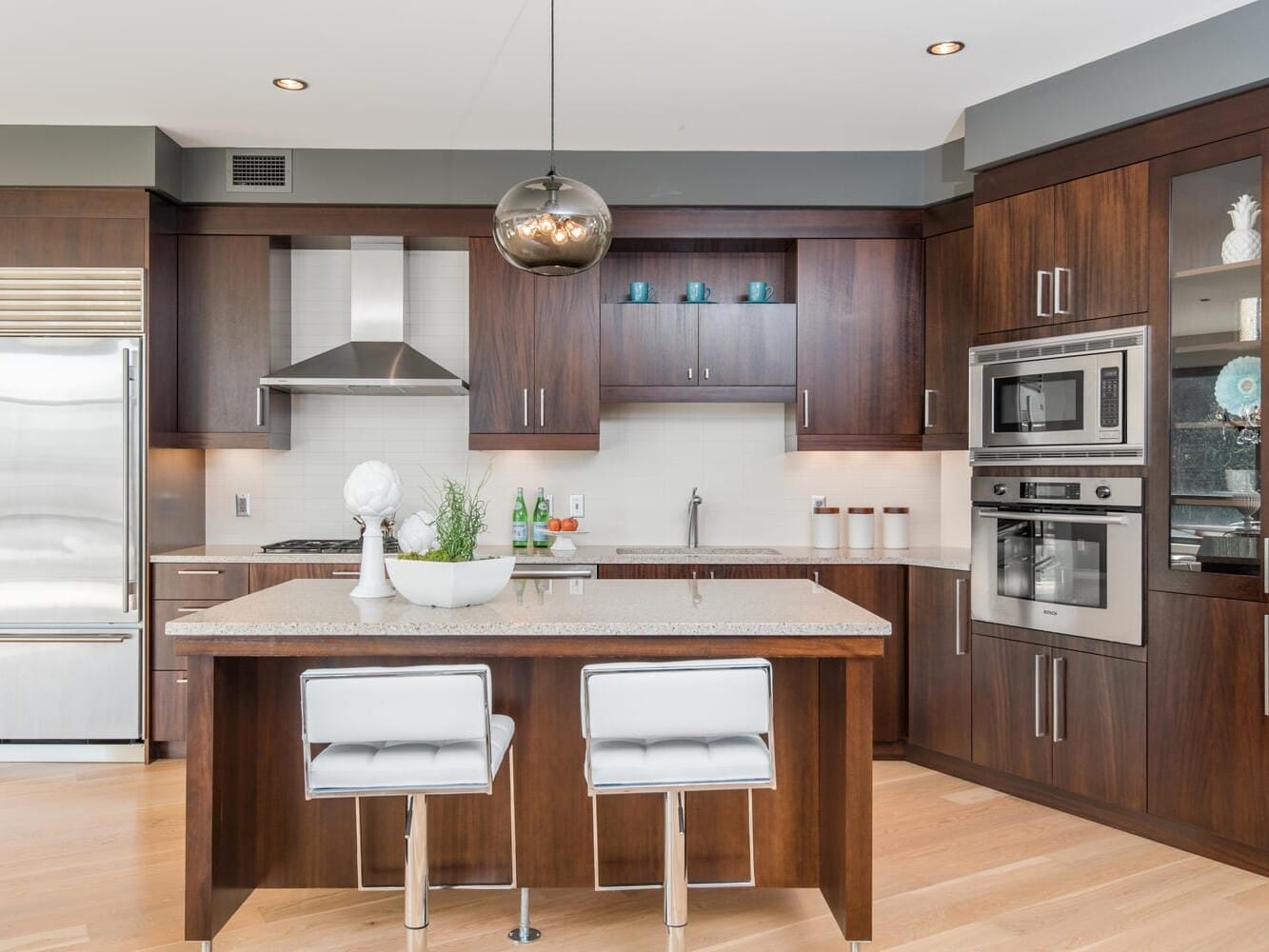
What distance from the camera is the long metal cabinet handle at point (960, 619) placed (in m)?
3.91

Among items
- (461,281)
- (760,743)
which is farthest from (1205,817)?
(461,281)

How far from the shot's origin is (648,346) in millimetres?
4441

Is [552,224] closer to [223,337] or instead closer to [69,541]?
[223,337]

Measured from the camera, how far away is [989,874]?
2914 millimetres

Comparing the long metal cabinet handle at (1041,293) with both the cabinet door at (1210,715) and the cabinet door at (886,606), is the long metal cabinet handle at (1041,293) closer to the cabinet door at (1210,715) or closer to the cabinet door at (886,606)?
the cabinet door at (1210,715)

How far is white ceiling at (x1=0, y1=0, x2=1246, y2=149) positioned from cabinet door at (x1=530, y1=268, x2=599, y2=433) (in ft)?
2.21

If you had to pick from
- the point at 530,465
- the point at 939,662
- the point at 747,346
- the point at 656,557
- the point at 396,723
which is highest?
the point at 747,346

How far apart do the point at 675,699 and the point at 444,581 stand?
0.73 m

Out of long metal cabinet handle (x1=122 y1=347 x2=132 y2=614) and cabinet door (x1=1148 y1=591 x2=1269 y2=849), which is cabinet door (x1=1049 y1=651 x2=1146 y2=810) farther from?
long metal cabinet handle (x1=122 y1=347 x2=132 y2=614)

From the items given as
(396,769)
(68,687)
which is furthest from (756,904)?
(68,687)

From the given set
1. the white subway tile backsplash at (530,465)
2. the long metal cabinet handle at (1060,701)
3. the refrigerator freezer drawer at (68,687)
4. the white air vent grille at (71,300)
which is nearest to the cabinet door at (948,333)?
the white subway tile backsplash at (530,465)

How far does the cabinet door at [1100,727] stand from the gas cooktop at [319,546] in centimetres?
293

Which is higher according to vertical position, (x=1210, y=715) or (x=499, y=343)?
(x=499, y=343)

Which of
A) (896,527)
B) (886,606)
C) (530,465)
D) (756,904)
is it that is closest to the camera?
(756,904)
